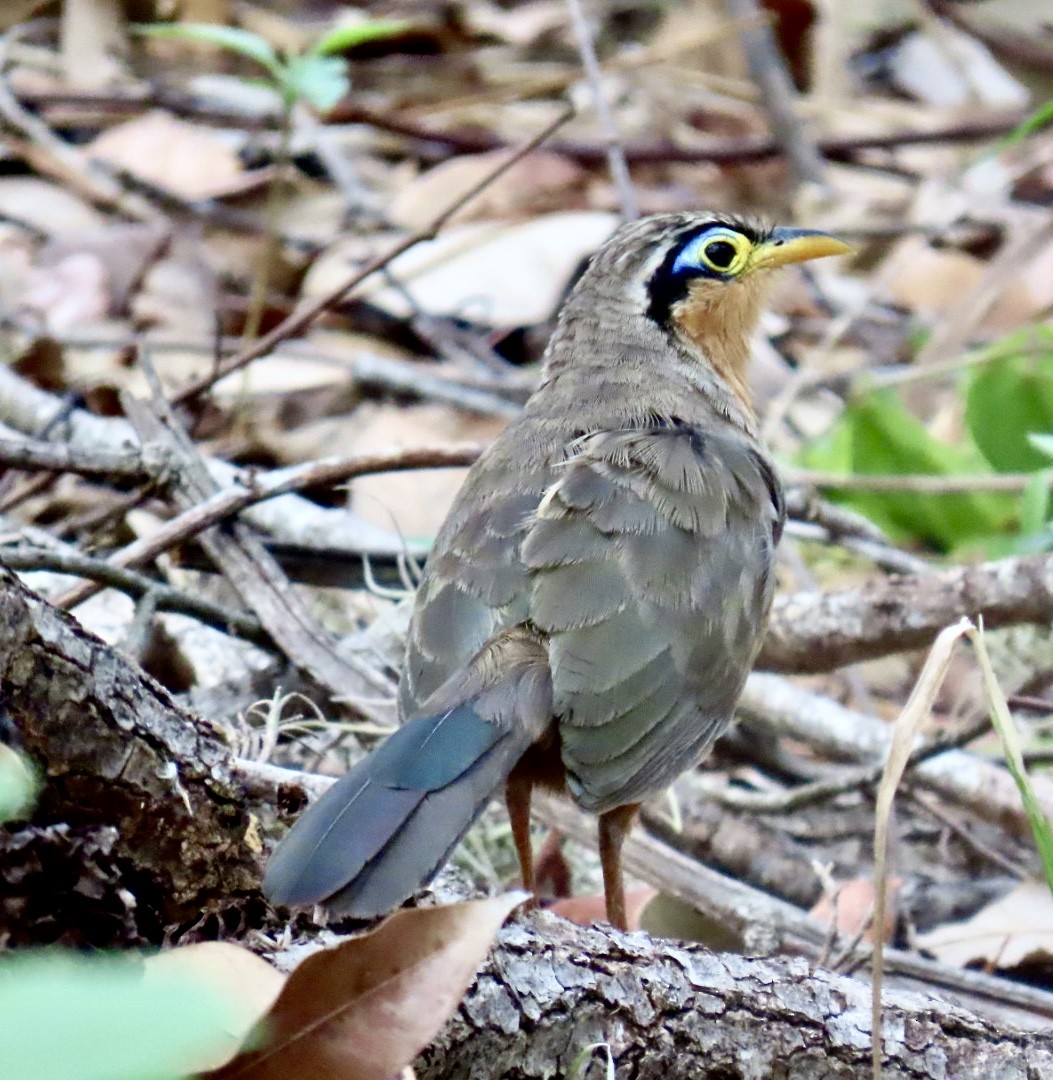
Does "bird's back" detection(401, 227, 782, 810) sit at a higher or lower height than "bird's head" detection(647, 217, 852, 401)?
lower

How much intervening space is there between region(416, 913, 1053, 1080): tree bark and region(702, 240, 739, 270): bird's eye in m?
2.53

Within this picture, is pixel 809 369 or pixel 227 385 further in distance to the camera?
pixel 809 369

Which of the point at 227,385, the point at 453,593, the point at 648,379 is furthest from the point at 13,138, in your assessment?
the point at 453,593

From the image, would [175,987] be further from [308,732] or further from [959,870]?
[959,870]

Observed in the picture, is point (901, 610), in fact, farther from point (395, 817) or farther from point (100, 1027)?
point (100, 1027)

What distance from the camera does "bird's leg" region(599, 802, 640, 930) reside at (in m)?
3.17

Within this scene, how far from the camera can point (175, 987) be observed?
2.69 feet

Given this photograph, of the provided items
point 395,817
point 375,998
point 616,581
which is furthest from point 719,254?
point 375,998

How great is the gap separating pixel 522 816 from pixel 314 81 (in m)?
2.65

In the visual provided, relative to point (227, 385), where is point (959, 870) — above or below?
below

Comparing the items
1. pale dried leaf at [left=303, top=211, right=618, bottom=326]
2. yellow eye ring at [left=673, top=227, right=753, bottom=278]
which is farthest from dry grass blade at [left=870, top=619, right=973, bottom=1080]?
pale dried leaf at [left=303, top=211, right=618, bottom=326]

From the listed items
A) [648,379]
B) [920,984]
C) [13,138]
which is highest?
[13,138]

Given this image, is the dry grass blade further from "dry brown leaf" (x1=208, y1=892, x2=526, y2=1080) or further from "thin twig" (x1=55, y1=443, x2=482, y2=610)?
"thin twig" (x1=55, y1=443, x2=482, y2=610)

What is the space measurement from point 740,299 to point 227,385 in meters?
2.01
